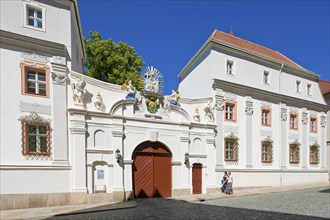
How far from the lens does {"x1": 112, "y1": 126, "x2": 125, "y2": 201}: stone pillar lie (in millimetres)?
13695

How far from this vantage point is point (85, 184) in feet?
42.2

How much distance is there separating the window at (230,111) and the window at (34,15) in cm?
1315

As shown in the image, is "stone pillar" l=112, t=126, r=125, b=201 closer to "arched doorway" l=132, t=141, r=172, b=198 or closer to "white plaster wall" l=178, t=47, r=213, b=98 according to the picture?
"arched doorway" l=132, t=141, r=172, b=198

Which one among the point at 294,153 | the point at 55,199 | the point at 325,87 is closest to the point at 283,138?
the point at 294,153

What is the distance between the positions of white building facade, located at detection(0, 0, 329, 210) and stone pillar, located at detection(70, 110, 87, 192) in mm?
52

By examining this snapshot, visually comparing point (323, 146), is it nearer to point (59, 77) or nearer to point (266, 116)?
point (266, 116)

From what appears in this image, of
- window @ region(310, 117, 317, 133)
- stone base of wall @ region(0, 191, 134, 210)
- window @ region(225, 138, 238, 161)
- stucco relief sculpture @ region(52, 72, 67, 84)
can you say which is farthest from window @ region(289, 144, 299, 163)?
stucco relief sculpture @ region(52, 72, 67, 84)

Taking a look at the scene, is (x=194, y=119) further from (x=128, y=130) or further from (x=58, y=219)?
(x=58, y=219)

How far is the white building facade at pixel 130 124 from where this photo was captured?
1171 cm

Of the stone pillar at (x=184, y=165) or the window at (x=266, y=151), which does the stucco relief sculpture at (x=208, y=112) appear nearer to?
the stone pillar at (x=184, y=165)

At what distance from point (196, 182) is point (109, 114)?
7.66m

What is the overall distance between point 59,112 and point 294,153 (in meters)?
20.2

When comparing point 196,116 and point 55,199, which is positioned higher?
point 196,116

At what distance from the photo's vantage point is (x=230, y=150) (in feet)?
60.5
